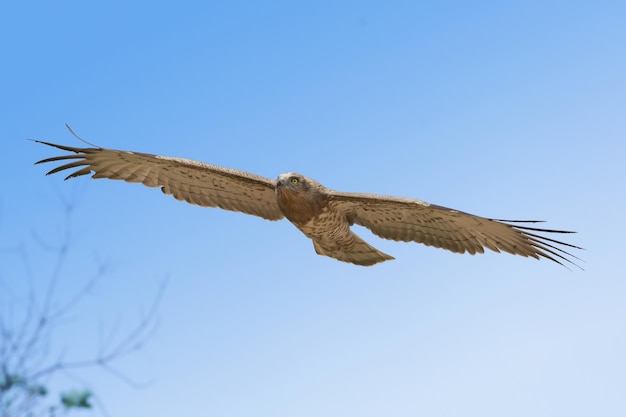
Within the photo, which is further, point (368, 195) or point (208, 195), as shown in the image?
point (208, 195)

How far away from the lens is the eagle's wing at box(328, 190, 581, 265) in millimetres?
6973

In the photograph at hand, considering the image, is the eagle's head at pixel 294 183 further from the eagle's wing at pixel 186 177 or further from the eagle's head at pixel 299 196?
the eagle's wing at pixel 186 177

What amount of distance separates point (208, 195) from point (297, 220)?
1.34m

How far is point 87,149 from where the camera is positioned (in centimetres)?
746

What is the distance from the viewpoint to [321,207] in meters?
6.89

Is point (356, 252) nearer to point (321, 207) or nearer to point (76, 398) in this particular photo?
point (321, 207)

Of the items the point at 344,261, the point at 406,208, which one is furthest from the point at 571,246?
the point at 344,261

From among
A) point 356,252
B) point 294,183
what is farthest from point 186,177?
point 356,252

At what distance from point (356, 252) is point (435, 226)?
0.88 metres

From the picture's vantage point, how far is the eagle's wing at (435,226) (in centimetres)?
697

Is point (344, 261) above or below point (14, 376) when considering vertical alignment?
above

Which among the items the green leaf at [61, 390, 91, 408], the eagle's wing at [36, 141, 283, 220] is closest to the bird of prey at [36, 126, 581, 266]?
the eagle's wing at [36, 141, 283, 220]

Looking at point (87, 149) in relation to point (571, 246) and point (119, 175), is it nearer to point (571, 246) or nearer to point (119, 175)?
point (119, 175)

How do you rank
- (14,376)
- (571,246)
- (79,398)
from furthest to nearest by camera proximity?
(571,246) < (79,398) < (14,376)
